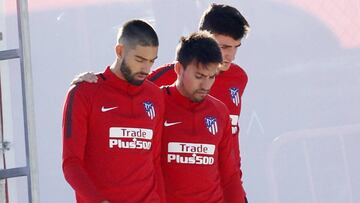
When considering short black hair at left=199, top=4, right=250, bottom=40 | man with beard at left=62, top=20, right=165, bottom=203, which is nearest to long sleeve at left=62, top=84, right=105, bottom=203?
man with beard at left=62, top=20, right=165, bottom=203

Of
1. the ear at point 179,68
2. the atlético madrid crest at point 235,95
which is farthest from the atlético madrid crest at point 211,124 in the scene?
the atlético madrid crest at point 235,95

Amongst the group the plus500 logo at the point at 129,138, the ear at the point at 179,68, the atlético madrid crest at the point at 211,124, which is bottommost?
the plus500 logo at the point at 129,138

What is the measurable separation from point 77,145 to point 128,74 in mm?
313

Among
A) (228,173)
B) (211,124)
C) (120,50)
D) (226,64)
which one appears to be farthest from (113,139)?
(226,64)

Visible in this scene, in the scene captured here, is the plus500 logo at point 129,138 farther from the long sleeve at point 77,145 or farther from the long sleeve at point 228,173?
the long sleeve at point 228,173

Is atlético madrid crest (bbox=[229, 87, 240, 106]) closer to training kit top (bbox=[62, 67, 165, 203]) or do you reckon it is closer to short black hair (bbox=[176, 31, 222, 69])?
short black hair (bbox=[176, 31, 222, 69])

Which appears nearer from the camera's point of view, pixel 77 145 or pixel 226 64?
pixel 77 145

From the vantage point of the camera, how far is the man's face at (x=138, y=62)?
11.7 feet

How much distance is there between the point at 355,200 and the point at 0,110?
6.63 feet

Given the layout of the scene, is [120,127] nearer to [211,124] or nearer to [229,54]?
[211,124]

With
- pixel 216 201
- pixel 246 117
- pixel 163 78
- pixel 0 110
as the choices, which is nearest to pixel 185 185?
pixel 216 201

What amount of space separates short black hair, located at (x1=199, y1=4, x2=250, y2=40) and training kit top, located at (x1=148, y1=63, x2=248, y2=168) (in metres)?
0.21

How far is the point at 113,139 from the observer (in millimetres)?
3561

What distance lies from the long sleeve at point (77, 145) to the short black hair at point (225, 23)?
2.33 ft
